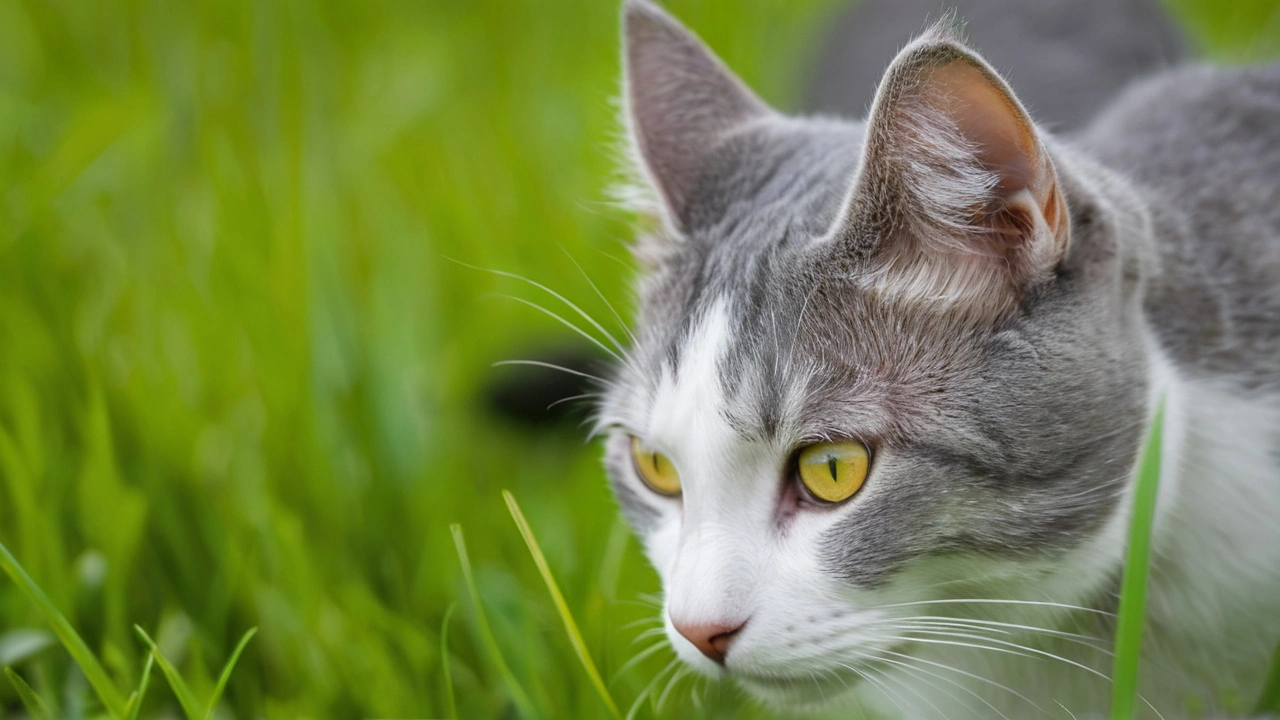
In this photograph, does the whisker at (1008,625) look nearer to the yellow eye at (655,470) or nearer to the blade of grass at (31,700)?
the yellow eye at (655,470)

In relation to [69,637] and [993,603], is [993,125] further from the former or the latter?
[69,637]

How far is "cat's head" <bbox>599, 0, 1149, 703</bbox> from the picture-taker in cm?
100

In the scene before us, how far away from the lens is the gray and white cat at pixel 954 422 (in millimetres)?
1010

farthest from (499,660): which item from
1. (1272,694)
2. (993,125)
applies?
(1272,694)

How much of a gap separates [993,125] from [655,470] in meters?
0.56

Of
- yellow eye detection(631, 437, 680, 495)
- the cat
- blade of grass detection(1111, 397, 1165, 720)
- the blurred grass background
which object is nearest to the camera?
blade of grass detection(1111, 397, 1165, 720)

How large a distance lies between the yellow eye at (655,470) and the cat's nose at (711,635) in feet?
0.77

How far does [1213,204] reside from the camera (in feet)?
4.43

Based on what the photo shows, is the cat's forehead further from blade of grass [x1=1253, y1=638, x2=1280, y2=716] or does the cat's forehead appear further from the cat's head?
blade of grass [x1=1253, y1=638, x2=1280, y2=716]

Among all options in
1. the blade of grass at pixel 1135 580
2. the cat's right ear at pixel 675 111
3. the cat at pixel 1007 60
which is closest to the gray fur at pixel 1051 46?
the cat at pixel 1007 60

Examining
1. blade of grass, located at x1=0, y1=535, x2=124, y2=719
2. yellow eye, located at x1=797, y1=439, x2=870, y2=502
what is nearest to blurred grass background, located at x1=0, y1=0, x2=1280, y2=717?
blade of grass, located at x1=0, y1=535, x2=124, y2=719

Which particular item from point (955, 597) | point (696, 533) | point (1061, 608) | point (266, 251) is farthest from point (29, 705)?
point (266, 251)

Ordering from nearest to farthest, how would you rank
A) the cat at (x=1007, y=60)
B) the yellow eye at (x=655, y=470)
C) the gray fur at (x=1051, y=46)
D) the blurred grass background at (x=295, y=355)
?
1. the yellow eye at (x=655, y=470)
2. the blurred grass background at (x=295, y=355)
3. the cat at (x=1007, y=60)
4. the gray fur at (x=1051, y=46)

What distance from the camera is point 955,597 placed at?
1.10 meters
